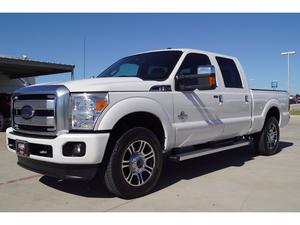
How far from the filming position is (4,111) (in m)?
14.0

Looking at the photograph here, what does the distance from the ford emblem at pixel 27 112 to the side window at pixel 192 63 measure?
7.18 feet

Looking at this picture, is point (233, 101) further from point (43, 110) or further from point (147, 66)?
point (43, 110)

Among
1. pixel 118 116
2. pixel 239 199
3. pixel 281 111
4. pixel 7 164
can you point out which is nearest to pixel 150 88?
pixel 118 116

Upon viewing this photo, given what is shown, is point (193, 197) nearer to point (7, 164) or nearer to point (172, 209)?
point (172, 209)

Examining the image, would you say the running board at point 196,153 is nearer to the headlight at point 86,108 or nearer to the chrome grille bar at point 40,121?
the headlight at point 86,108

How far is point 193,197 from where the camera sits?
4.59 meters

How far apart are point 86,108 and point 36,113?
0.77 metres

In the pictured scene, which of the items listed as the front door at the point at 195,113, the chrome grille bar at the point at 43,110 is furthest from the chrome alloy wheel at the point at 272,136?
the chrome grille bar at the point at 43,110

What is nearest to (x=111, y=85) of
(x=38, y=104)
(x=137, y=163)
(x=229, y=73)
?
(x=38, y=104)

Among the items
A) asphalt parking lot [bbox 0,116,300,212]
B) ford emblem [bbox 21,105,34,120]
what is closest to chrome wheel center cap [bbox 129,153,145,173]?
asphalt parking lot [bbox 0,116,300,212]

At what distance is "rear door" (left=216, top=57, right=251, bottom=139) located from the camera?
6.28 m

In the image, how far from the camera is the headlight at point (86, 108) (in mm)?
4180

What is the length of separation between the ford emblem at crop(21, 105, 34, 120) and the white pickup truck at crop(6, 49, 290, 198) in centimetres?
A: 1

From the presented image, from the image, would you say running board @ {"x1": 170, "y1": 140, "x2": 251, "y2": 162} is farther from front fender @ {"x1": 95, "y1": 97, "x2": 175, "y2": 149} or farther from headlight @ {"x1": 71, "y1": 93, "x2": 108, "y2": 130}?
headlight @ {"x1": 71, "y1": 93, "x2": 108, "y2": 130}
